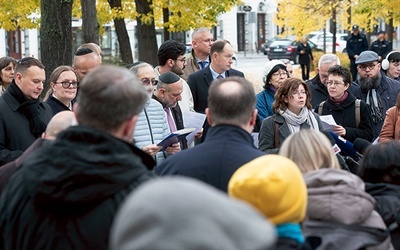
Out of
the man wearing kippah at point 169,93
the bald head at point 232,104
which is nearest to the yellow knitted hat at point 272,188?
the bald head at point 232,104

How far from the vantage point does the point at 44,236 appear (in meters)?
3.56

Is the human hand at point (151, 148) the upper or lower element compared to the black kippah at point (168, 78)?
lower

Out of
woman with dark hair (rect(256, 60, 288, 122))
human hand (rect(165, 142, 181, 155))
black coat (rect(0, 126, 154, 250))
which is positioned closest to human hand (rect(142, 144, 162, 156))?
human hand (rect(165, 142, 181, 155))

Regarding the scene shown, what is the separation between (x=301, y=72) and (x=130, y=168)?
102 feet

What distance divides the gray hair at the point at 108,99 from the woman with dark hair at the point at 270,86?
5.63 metres

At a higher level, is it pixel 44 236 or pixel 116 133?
pixel 116 133

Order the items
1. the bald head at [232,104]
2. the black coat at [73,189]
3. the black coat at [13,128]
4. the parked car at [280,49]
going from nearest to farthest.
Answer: the black coat at [73,189], the bald head at [232,104], the black coat at [13,128], the parked car at [280,49]

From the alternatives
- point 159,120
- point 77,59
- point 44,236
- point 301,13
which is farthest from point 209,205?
point 301,13

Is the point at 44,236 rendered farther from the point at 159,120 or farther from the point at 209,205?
the point at 159,120

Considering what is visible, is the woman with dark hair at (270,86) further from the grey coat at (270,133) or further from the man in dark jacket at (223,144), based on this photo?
the man in dark jacket at (223,144)

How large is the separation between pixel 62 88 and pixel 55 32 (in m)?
5.67

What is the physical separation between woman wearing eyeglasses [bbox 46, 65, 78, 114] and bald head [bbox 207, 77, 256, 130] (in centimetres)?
334

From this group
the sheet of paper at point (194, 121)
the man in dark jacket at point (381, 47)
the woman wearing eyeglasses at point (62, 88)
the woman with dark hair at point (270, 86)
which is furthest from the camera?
the man in dark jacket at point (381, 47)

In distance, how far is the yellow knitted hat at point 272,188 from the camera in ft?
10.1
